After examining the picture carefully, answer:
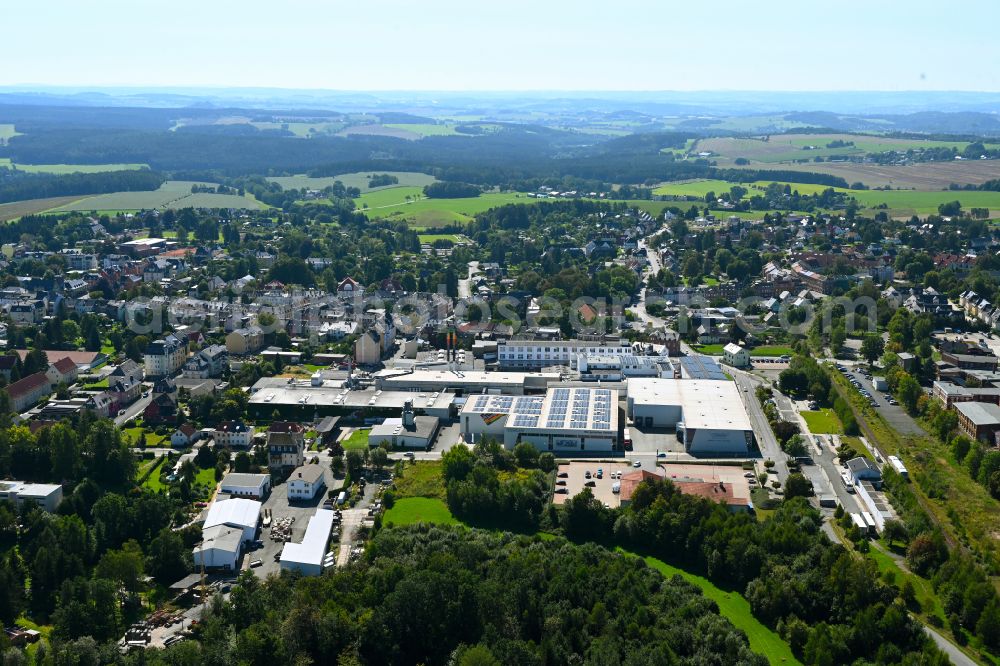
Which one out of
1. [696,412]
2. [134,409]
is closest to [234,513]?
[134,409]

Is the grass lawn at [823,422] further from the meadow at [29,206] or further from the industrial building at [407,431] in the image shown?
the meadow at [29,206]

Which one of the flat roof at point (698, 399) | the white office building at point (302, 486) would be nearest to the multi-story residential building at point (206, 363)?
the white office building at point (302, 486)

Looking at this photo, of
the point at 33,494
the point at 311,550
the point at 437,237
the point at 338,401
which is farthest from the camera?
the point at 437,237

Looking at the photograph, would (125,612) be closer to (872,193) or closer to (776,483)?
(776,483)

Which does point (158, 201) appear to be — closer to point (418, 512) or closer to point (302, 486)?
point (302, 486)

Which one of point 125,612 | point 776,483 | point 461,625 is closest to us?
point 461,625

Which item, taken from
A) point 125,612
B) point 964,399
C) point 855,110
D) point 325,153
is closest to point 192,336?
point 125,612

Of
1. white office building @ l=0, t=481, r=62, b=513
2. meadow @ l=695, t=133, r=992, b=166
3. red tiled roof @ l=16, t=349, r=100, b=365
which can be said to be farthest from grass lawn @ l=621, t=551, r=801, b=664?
meadow @ l=695, t=133, r=992, b=166
